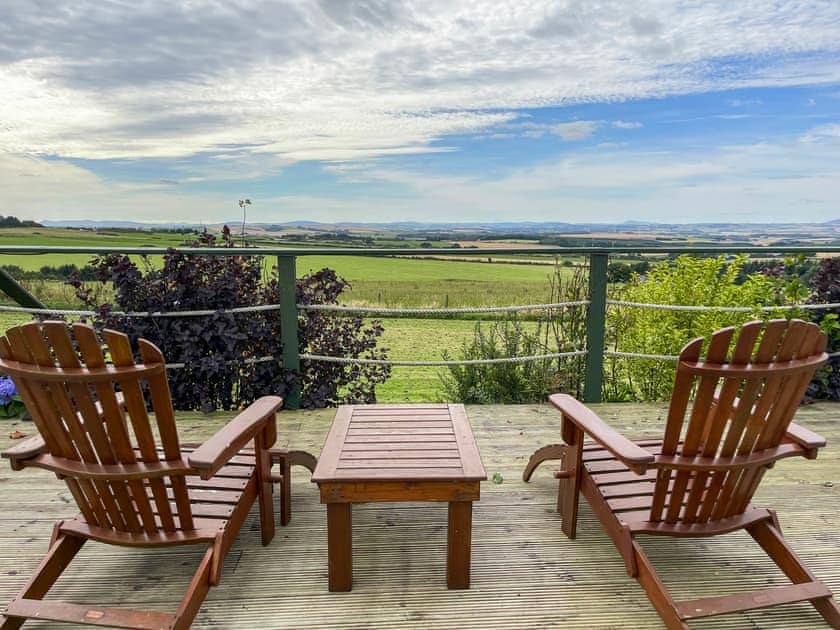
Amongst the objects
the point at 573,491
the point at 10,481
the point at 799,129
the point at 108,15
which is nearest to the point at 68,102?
the point at 108,15

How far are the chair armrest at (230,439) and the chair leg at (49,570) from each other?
626mm

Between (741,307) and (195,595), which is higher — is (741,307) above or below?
above

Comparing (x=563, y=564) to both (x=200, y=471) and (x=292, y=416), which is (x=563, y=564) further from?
(x=292, y=416)

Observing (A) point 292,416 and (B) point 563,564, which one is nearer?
(B) point 563,564

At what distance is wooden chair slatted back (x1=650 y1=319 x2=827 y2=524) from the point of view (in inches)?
69.5

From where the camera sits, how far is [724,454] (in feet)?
6.29

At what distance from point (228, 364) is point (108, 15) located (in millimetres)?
4422

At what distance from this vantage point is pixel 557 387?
4668 mm

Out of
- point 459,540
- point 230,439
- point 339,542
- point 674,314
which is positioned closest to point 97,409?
point 230,439

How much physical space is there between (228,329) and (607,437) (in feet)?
9.46

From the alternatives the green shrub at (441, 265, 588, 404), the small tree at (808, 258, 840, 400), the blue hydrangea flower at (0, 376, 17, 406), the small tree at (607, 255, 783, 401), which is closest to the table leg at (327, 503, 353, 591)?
the green shrub at (441, 265, 588, 404)

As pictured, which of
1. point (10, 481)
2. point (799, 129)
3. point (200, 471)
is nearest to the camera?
point (200, 471)

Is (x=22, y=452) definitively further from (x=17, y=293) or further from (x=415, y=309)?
(x=17, y=293)

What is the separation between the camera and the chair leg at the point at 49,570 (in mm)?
1848
